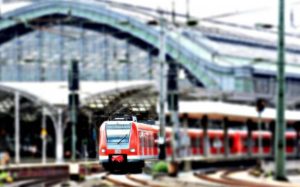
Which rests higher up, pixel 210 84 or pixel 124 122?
pixel 210 84

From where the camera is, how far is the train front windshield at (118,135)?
7.36 m

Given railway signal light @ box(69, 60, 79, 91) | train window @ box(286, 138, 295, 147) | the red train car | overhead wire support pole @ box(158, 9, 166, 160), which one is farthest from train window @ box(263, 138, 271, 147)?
the red train car

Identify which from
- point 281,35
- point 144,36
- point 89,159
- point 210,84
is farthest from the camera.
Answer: point 210,84

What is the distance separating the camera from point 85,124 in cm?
829

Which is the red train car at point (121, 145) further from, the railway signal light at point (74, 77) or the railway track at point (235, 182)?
the railway track at point (235, 182)

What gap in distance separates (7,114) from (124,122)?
16437 centimetres

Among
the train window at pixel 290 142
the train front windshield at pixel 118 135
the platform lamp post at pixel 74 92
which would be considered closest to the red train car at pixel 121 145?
the train front windshield at pixel 118 135

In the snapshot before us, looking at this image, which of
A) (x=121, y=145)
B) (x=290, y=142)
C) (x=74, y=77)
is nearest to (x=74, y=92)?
(x=74, y=77)

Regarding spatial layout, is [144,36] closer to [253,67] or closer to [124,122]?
[253,67]

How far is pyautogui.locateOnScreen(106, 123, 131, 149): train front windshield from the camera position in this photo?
7.36 metres

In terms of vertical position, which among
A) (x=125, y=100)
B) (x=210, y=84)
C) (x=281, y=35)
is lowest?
(x=125, y=100)

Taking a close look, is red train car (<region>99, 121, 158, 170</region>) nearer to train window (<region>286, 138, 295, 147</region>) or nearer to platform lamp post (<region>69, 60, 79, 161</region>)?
platform lamp post (<region>69, 60, 79, 161</region>)

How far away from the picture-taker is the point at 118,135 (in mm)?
7445

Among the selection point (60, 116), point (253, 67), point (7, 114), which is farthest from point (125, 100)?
point (253, 67)
